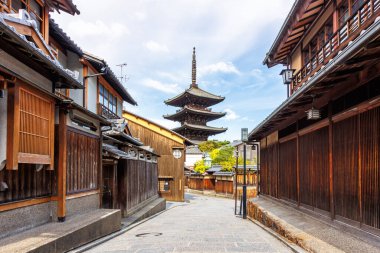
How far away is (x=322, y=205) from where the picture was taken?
10336 mm

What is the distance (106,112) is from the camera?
2102 cm

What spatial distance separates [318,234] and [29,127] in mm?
7338

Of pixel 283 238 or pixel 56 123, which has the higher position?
pixel 56 123

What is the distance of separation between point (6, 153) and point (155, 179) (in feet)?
65.3

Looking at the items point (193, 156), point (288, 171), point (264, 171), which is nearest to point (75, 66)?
point (288, 171)

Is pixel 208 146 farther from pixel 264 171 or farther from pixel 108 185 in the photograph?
pixel 108 185

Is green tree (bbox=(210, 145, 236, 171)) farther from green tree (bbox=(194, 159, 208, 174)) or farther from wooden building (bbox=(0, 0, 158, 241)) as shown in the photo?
wooden building (bbox=(0, 0, 158, 241))

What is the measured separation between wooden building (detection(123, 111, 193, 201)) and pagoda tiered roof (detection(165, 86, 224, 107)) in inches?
950

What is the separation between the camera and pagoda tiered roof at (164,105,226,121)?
195 ft

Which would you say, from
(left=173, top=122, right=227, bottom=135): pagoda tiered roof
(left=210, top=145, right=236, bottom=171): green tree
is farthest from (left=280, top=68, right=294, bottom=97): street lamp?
(left=173, top=122, right=227, bottom=135): pagoda tiered roof

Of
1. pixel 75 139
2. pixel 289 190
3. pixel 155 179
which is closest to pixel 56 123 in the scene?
pixel 75 139

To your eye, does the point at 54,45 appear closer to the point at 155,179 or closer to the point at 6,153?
the point at 6,153

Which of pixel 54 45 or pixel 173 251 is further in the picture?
pixel 54 45

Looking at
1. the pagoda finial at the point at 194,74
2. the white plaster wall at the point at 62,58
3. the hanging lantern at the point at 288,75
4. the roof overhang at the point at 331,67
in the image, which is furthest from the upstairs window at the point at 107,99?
the pagoda finial at the point at 194,74
